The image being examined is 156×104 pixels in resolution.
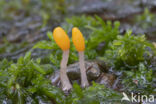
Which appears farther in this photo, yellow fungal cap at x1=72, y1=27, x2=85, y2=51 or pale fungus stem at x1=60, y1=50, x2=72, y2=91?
pale fungus stem at x1=60, y1=50, x2=72, y2=91

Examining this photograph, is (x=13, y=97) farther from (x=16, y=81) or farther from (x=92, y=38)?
(x=92, y=38)

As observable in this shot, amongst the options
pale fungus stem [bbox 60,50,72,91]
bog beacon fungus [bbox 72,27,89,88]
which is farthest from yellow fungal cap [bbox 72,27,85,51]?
pale fungus stem [bbox 60,50,72,91]

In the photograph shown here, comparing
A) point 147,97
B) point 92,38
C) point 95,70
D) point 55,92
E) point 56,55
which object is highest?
point 92,38

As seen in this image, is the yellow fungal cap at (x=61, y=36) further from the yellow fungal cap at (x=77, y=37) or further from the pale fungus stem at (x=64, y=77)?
the pale fungus stem at (x=64, y=77)

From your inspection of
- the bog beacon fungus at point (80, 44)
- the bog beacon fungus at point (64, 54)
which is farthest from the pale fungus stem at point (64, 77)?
the bog beacon fungus at point (80, 44)

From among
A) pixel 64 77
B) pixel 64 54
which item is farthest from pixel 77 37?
pixel 64 77

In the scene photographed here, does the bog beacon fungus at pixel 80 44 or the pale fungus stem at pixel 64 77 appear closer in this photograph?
the bog beacon fungus at pixel 80 44

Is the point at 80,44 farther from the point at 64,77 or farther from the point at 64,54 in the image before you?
the point at 64,77

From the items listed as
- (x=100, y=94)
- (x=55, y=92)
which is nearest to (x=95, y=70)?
(x=100, y=94)

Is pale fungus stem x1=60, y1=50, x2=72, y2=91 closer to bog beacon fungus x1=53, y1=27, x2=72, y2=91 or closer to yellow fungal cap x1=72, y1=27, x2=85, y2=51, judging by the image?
bog beacon fungus x1=53, y1=27, x2=72, y2=91

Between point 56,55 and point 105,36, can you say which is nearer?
point 56,55

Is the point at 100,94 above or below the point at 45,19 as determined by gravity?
below
